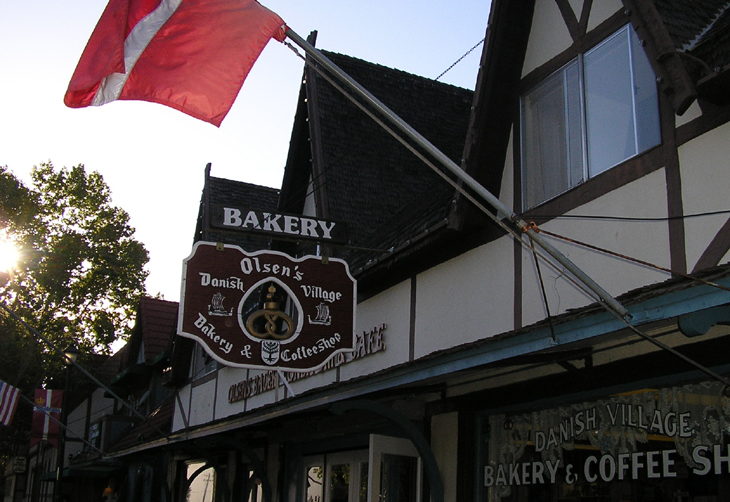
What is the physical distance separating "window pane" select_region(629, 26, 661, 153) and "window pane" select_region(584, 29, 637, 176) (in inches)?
3.5

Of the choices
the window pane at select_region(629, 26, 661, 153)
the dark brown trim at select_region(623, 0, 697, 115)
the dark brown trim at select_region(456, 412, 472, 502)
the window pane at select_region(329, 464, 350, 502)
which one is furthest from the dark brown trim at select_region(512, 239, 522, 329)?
the window pane at select_region(329, 464, 350, 502)

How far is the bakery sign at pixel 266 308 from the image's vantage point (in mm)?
9180

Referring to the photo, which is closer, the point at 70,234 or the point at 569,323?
the point at 569,323

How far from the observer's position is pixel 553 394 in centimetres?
768

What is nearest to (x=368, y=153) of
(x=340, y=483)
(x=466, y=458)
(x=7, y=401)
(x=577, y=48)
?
(x=340, y=483)

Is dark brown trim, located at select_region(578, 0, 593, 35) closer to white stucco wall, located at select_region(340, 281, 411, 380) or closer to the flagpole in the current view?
the flagpole

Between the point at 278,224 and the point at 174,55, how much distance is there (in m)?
3.74

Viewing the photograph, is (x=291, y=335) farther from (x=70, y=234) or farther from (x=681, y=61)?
(x=70, y=234)

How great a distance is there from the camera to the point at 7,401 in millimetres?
21578

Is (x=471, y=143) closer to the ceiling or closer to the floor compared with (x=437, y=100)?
closer to the floor

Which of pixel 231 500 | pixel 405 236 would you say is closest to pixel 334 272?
pixel 405 236

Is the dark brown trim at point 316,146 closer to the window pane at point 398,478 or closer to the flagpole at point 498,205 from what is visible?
the window pane at point 398,478

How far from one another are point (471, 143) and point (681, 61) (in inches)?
111

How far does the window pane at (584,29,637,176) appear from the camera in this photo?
24.2 feet
